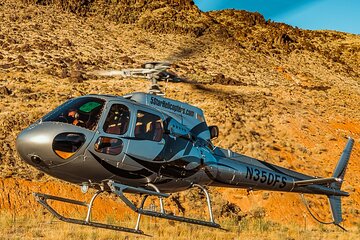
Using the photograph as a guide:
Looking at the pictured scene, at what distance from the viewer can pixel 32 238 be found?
49.0ft

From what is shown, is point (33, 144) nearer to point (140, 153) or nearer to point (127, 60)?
point (140, 153)

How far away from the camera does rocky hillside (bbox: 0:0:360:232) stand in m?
28.4

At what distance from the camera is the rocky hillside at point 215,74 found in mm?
28375

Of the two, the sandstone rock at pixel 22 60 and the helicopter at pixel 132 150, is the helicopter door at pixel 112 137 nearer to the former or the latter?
the helicopter at pixel 132 150

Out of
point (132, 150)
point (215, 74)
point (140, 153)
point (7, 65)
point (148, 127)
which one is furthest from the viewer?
point (215, 74)

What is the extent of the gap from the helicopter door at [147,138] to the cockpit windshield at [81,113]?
1016mm

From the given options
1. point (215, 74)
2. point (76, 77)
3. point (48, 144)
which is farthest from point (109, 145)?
point (215, 74)

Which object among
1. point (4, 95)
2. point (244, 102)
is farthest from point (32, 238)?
point (244, 102)

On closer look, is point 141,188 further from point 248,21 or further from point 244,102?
point 248,21

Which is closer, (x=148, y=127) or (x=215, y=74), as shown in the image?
(x=148, y=127)

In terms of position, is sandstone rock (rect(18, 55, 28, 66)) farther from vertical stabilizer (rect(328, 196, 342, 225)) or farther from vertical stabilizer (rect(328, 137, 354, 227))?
vertical stabilizer (rect(328, 196, 342, 225))

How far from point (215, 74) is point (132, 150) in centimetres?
3506

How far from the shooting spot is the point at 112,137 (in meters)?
11.4

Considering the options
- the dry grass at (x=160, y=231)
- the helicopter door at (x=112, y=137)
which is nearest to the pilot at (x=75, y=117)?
the helicopter door at (x=112, y=137)
